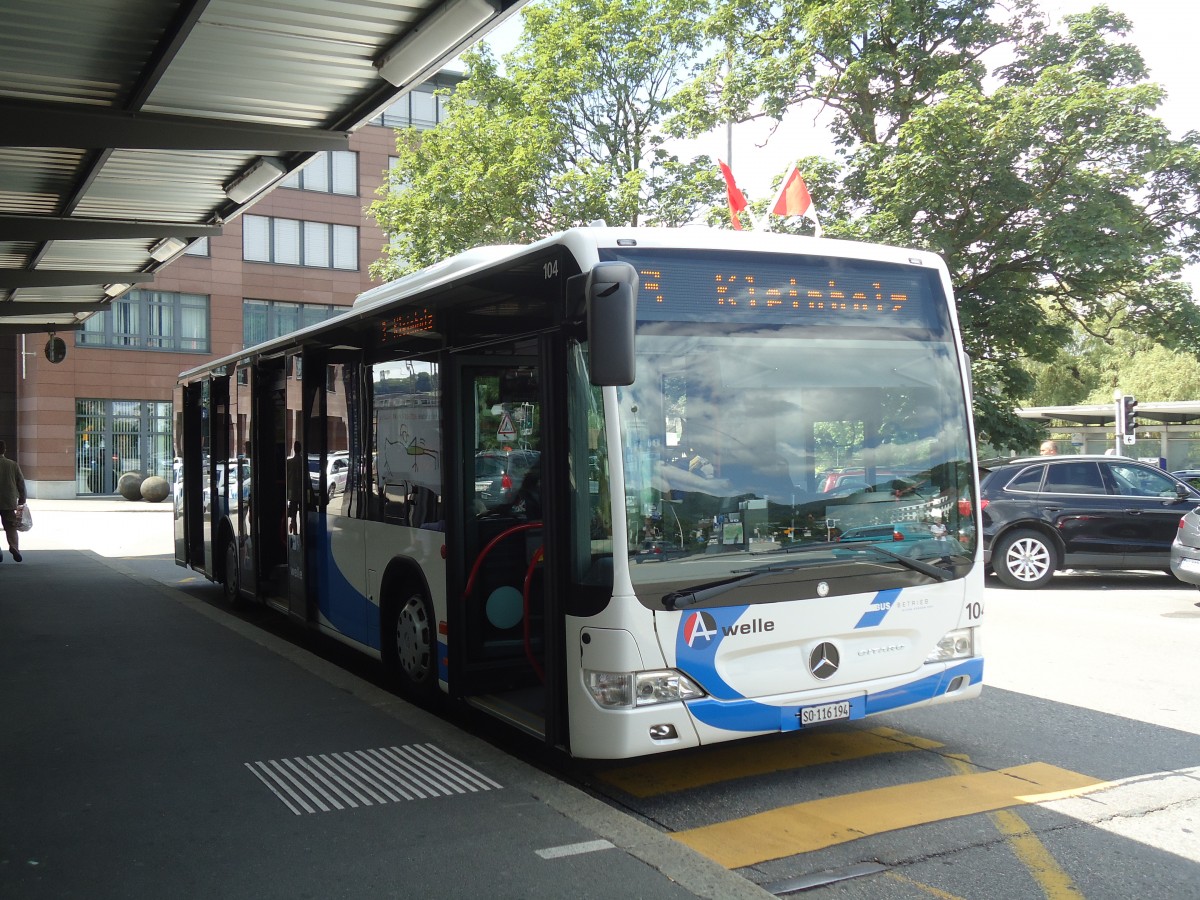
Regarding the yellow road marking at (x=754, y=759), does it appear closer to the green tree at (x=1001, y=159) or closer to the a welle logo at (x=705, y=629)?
the a welle logo at (x=705, y=629)

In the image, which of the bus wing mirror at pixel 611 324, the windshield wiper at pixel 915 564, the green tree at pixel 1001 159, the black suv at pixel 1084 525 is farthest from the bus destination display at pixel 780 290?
the green tree at pixel 1001 159

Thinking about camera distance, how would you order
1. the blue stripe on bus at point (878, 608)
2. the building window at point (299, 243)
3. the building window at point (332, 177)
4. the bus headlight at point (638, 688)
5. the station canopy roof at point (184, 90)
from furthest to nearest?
the building window at point (332, 177), the building window at point (299, 243), the station canopy roof at point (184, 90), the blue stripe on bus at point (878, 608), the bus headlight at point (638, 688)

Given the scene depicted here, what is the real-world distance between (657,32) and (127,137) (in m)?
19.0

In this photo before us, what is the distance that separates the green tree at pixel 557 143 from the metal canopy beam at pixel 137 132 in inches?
583

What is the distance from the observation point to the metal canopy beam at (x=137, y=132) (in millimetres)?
9523

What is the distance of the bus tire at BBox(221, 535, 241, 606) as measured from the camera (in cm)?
1215

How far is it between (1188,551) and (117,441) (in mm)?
40504

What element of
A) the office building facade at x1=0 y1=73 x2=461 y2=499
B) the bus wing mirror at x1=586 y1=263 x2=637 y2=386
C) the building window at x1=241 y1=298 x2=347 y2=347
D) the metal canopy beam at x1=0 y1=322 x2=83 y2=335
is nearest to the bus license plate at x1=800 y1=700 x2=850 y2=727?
the bus wing mirror at x1=586 y1=263 x2=637 y2=386

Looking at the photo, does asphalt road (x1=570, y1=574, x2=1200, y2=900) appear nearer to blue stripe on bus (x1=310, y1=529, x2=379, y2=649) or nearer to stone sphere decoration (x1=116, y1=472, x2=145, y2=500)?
blue stripe on bus (x1=310, y1=529, x2=379, y2=649)

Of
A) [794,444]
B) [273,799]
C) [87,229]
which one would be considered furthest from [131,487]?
[794,444]

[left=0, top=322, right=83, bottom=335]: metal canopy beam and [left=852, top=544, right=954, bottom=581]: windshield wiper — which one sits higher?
[left=0, top=322, right=83, bottom=335]: metal canopy beam

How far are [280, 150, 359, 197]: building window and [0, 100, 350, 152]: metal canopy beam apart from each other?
37.3 meters

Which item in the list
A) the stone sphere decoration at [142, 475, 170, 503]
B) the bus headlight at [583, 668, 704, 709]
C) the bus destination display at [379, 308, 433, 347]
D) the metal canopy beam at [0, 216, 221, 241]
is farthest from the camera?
the stone sphere decoration at [142, 475, 170, 503]

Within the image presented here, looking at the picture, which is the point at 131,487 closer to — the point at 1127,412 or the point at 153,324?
the point at 153,324
